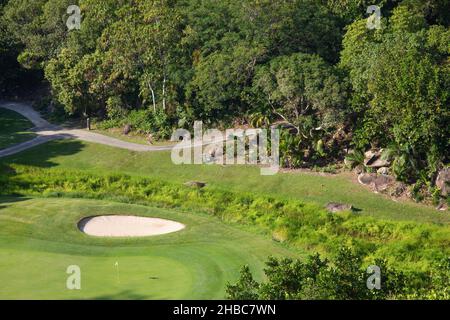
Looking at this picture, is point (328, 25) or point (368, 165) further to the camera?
point (328, 25)

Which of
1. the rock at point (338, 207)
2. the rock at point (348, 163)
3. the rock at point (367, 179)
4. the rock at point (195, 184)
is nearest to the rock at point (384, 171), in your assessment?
the rock at point (367, 179)

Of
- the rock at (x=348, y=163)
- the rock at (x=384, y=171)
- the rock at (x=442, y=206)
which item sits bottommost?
the rock at (x=442, y=206)

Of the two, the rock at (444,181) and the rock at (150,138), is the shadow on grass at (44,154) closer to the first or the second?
the rock at (150,138)
